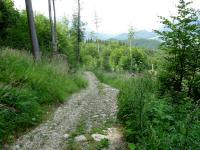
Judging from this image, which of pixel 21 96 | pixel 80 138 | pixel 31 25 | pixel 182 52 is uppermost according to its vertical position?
pixel 31 25

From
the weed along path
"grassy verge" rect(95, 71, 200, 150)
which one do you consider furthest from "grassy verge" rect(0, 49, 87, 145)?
"grassy verge" rect(95, 71, 200, 150)

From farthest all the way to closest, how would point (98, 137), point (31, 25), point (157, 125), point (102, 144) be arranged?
point (31, 25), point (98, 137), point (102, 144), point (157, 125)

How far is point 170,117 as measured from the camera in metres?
5.00

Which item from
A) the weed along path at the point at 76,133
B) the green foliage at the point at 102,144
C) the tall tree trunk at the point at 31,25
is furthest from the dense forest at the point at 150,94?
the tall tree trunk at the point at 31,25

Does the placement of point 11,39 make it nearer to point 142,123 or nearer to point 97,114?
point 97,114

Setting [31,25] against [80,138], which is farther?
[31,25]

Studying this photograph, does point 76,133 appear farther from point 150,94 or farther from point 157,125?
point 150,94

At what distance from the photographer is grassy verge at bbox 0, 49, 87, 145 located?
224 inches

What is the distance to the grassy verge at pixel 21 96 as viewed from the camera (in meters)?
5.68

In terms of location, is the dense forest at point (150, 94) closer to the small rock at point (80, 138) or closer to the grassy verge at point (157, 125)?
the grassy verge at point (157, 125)

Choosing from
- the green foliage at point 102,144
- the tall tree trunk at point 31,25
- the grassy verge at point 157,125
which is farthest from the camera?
the tall tree trunk at point 31,25

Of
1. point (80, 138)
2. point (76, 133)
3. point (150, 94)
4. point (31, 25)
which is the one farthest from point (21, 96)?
point (31, 25)


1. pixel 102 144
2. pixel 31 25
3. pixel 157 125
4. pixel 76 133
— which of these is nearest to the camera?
pixel 157 125

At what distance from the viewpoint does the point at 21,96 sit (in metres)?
6.43
